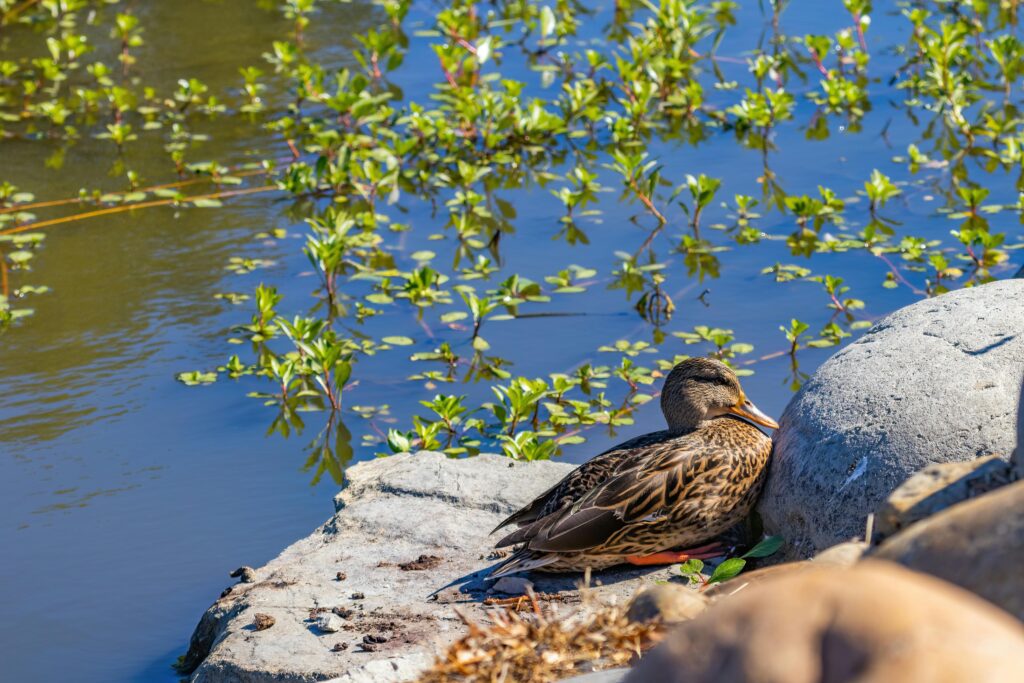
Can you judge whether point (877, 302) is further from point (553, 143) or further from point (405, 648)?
point (405, 648)

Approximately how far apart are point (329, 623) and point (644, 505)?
1113 millimetres

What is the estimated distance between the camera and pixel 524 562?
4445mm

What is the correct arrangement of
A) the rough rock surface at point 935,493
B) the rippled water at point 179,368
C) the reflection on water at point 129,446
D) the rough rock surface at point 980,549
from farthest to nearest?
the rippled water at point 179,368 < the reflection on water at point 129,446 < the rough rock surface at point 935,493 < the rough rock surface at point 980,549

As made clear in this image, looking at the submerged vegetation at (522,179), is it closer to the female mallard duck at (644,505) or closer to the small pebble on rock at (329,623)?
the female mallard duck at (644,505)

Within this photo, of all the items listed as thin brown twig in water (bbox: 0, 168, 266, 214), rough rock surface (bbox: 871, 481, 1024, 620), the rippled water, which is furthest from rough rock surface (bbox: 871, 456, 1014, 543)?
thin brown twig in water (bbox: 0, 168, 266, 214)

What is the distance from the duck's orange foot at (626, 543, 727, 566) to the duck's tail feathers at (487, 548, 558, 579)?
0.30m

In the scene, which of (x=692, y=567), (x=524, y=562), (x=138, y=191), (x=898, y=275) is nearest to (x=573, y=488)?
(x=524, y=562)

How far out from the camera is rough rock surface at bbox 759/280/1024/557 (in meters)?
4.12

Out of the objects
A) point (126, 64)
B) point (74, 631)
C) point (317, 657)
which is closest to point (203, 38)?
point (126, 64)

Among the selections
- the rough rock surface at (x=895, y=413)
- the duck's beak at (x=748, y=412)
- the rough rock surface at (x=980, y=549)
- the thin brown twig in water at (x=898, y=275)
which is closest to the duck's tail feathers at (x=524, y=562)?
the rough rock surface at (x=895, y=413)

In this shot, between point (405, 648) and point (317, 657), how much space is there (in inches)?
12.1

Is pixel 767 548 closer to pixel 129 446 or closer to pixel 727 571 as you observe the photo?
pixel 727 571

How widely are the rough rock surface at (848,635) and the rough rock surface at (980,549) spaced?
0.16 m

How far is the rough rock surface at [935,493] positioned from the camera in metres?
2.96
